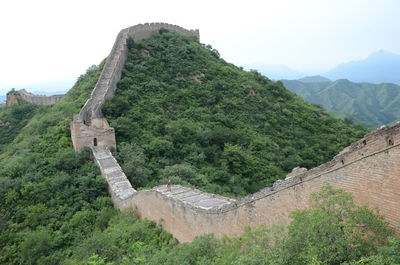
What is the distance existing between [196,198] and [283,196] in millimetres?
3915

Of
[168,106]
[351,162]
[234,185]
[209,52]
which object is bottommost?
[234,185]

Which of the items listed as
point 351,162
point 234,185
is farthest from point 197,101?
point 351,162

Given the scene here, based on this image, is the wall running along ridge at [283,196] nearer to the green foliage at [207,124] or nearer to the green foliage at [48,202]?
the green foliage at [48,202]

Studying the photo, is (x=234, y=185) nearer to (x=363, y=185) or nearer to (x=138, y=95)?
(x=138, y=95)

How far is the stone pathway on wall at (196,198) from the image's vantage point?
9.42m

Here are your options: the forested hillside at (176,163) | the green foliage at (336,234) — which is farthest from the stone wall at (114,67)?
the green foliage at (336,234)

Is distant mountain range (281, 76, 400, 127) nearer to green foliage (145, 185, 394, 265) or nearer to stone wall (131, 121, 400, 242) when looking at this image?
stone wall (131, 121, 400, 242)

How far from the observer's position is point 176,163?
18719 mm

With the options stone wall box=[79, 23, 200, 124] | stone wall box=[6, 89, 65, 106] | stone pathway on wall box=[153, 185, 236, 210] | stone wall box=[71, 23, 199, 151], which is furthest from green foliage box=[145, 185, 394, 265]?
stone wall box=[6, 89, 65, 106]

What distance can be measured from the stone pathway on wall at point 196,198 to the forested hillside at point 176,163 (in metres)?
1.37

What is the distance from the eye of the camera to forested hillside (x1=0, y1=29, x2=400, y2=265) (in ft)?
17.4

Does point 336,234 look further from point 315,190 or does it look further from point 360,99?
point 360,99

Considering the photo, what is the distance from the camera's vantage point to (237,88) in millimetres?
28250

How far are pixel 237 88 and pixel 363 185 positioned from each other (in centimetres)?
2301
